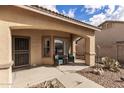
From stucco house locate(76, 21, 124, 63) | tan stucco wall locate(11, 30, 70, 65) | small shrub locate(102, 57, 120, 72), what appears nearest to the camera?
small shrub locate(102, 57, 120, 72)

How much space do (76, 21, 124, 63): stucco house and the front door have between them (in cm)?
763

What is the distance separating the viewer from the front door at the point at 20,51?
10.6m

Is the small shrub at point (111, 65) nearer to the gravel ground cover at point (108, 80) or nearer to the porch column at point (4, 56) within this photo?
the gravel ground cover at point (108, 80)

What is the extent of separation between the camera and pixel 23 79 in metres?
7.71

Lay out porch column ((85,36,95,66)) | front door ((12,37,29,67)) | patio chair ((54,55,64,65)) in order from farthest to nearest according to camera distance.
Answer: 1. patio chair ((54,55,64,65))
2. porch column ((85,36,95,66))
3. front door ((12,37,29,67))

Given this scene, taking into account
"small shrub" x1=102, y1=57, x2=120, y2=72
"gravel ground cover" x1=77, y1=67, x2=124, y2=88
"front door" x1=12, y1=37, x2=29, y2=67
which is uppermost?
"front door" x1=12, y1=37, x2=29, y2=67

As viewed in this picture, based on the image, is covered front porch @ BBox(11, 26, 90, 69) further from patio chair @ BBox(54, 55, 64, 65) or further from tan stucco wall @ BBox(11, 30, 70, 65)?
patio chair @ BBox(54, 55, 64, 65)

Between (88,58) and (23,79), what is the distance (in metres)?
6.30

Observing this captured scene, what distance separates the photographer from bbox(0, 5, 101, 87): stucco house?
629 cm

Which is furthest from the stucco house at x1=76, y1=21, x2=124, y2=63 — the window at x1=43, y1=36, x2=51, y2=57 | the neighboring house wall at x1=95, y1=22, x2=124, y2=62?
the window at x1=43, y1=36, x2=51, y2=57

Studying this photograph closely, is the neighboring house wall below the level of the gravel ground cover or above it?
above
